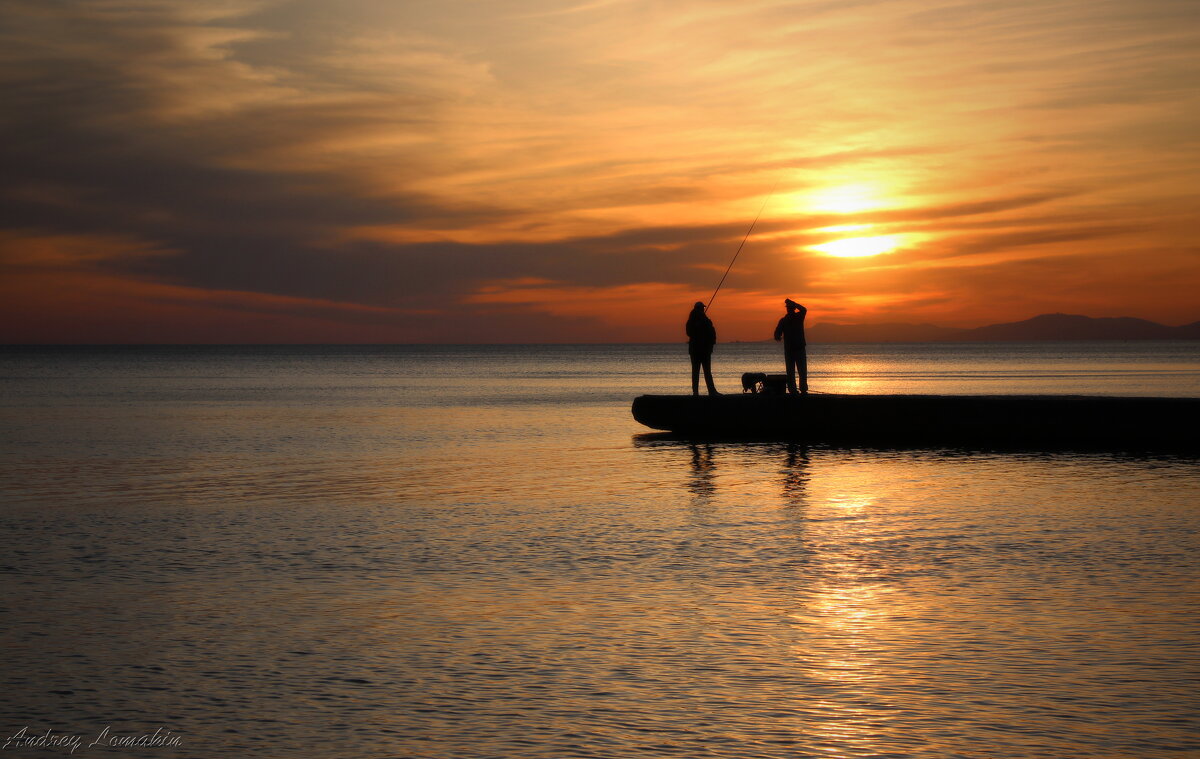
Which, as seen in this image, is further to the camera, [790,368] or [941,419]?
[790,368]

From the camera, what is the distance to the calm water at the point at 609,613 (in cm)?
620

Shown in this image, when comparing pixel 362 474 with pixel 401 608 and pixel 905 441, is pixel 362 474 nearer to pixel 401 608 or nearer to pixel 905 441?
pixel 401 608

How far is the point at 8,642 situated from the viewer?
313 inches

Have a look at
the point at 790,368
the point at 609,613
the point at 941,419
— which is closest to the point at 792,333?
the point at 790,368

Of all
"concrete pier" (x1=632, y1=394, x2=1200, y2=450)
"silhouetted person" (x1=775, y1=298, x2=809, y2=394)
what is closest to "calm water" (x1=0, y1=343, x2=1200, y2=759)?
"concrete pier" (x1=632, y1=394, x2=1200, y2=450)

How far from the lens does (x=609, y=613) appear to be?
8711 mm

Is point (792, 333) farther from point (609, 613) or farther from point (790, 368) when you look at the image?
point (609, 613)

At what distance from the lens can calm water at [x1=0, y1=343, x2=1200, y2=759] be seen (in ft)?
20.3

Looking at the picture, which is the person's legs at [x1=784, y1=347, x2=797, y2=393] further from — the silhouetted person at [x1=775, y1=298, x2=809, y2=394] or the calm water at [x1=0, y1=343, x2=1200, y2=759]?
the calm water at [x1=0, y1=343, x2=1200, y2=759]

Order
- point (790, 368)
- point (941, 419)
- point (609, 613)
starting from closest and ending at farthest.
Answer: point (609, 613) < point (941, 419) < point (790, 368)

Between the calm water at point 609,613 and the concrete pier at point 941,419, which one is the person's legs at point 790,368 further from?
the calm water at point 609,613

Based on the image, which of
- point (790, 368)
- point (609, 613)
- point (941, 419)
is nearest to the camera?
point (609, 613)

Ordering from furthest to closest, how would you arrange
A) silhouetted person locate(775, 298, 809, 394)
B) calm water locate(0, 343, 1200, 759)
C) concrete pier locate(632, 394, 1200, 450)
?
silhouetted person locate(775, 298, 809, 394), concrete pier locate(632, 394, 1200, 450), calm water locate(0, 343, 1200, 759)

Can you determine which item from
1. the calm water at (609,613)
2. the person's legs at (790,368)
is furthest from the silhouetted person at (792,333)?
the calm water at (609,613)
